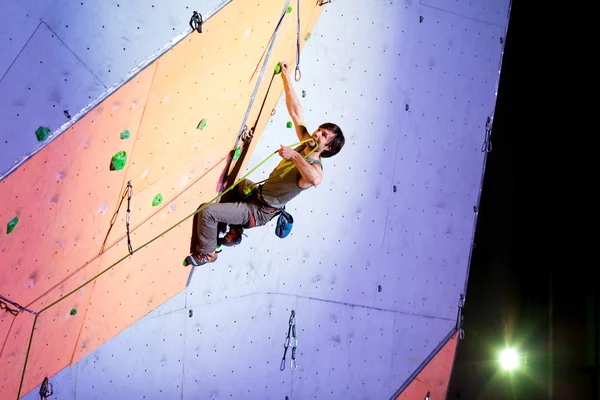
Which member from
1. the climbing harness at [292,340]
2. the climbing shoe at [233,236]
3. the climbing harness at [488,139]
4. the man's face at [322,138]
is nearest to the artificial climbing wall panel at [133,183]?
the climbing shoe at [233,236]

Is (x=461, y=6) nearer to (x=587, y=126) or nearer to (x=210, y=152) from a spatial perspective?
(x=587, y=126)

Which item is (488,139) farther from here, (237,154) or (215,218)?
(215,218)

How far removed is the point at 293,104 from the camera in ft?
9.66

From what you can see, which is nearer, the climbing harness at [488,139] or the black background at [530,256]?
the climbing harness at [488,139]

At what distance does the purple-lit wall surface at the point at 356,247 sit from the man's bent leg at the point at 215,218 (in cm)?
34

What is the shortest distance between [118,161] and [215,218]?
2.21ft

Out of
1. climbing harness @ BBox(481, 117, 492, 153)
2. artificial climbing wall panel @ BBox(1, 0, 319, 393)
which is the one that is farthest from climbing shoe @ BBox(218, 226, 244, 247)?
climbing harness @ BBox(481, 117, 492, 153)

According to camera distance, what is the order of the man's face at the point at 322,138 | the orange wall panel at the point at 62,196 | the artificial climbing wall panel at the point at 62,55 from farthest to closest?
the man's face at the point at 322,138, the orange wall panel at the point at 62,196, the artificial climbing wall panel at the point at 62,55

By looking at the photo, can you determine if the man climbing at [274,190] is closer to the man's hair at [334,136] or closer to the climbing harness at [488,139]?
the man's hair at [334,136]

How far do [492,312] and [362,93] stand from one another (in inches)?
72.9

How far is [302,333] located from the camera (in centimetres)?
374

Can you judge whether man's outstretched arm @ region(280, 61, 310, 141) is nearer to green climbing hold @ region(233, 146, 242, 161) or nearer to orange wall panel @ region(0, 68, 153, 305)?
green climbing hold @ region(233, 146, 242, 161)

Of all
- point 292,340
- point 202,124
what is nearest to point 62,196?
point 202,124

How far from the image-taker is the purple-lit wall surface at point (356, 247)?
3.32 metres
